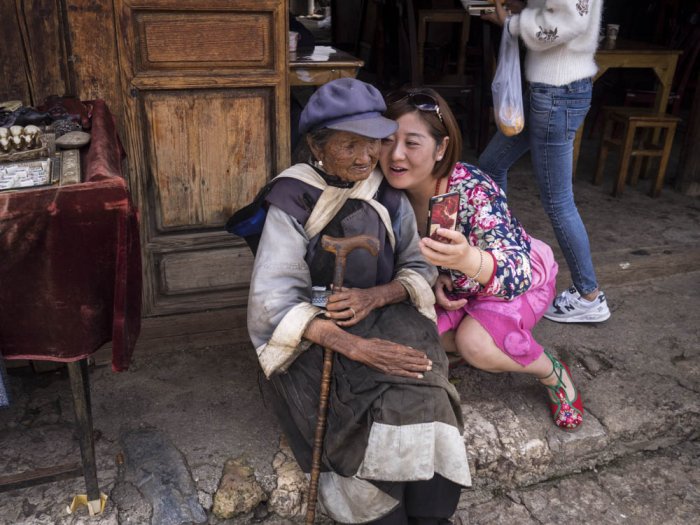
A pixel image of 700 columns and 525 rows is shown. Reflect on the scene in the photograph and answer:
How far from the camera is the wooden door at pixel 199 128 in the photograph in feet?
8.92

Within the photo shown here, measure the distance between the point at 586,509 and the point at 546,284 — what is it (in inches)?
35.5

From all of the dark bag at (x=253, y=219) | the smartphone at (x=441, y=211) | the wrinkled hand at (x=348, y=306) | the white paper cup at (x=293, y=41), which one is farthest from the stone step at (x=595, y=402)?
the white paper cup at (x=293, y=41)

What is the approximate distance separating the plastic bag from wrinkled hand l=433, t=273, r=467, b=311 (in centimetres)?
86

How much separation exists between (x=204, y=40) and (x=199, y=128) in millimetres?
355

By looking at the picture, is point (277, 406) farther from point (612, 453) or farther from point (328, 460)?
point (612, 453)

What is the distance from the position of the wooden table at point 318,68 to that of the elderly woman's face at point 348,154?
1.13m

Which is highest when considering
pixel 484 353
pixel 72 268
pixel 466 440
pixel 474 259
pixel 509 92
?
pixel 509 92

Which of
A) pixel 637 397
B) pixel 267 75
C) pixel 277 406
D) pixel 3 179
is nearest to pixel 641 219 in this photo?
pixel 637 397

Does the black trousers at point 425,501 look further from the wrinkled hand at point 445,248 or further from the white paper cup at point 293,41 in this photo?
the white paper cup at point 293,41

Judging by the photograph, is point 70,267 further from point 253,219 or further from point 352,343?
point 352,343

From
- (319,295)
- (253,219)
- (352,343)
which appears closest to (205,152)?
(253,219)

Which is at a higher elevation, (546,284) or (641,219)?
(546,284)

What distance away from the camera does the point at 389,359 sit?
2.17 meters

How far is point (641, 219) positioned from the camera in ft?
16.2
